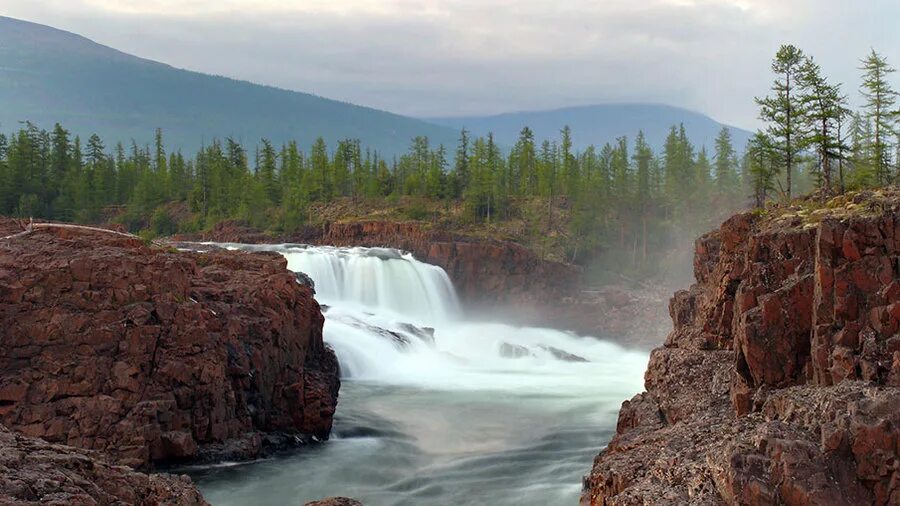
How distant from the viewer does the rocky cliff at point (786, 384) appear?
14.4 metres

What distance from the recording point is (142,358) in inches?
1029

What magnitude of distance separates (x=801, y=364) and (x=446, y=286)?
46.4 metres

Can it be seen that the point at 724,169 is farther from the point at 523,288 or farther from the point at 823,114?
the point at 823,114

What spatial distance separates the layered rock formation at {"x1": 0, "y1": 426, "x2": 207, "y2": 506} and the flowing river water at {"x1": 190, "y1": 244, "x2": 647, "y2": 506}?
11.6 meters

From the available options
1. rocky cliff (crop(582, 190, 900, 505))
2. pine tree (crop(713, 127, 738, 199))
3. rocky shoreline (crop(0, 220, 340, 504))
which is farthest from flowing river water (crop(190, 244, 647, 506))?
pine tree (crop(713, 127, 738, 199))

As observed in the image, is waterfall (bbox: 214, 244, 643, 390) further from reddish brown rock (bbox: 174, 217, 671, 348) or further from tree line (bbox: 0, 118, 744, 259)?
tree line (bbox: 0, 118, 744, 259)

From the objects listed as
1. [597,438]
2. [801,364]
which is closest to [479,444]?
[597,438]

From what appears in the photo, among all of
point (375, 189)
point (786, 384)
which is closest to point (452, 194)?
point (375, 189)

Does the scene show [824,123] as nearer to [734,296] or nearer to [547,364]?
[734,296]

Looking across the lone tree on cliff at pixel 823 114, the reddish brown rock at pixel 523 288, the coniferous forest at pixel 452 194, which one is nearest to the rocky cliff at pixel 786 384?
the lone tree on cliff at pixel 823 114

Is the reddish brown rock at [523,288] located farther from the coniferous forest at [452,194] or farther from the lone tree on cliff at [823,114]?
the lone tree on cliff at [823,114]

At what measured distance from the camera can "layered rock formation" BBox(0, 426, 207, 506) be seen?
10688 mm

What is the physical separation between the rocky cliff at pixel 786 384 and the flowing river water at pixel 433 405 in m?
5.87

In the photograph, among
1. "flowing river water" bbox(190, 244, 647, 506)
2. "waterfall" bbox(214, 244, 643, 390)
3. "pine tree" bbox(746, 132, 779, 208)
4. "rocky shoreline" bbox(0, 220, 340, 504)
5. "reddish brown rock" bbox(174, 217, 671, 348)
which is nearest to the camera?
"rocky shoreline" bbox(0, 220, 340, 504)
